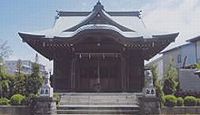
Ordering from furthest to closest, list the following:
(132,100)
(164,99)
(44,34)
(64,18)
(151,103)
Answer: (64,18) < (44,34) < (132,100) < (164,99) < (151,103)

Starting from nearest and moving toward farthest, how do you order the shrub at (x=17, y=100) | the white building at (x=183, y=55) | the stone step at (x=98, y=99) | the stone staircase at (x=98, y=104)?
the stone staircase at (x=98, y=104) → the shrub at (x=17, y=100) → the stone step at (x=98, y=99) → the white building at (x=183, y=55)

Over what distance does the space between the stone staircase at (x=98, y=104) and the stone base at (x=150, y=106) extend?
742mm

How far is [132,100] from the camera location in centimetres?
2078

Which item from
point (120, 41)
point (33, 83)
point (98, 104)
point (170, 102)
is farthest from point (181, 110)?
point (33, 83)

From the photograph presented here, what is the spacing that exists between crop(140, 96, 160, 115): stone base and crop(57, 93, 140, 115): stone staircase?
74 centimetres

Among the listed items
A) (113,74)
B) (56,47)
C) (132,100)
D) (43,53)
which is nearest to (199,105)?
(132,100)

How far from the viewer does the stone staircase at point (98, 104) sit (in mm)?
18078

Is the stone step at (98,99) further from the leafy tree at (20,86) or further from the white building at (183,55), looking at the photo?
the white building at (183,55)

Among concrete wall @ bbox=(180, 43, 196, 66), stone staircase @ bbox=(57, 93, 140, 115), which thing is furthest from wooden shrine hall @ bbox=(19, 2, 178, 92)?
concrete wall @ bbox=(180, 43, 196, 66)

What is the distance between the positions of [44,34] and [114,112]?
845 cm

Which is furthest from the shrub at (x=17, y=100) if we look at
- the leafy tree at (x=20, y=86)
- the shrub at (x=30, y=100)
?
the leafy tree at (x=20, y=86)

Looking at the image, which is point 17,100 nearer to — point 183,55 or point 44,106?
point 44,106

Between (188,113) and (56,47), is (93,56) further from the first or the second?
(188,113)

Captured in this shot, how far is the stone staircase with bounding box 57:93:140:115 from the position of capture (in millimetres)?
18078
